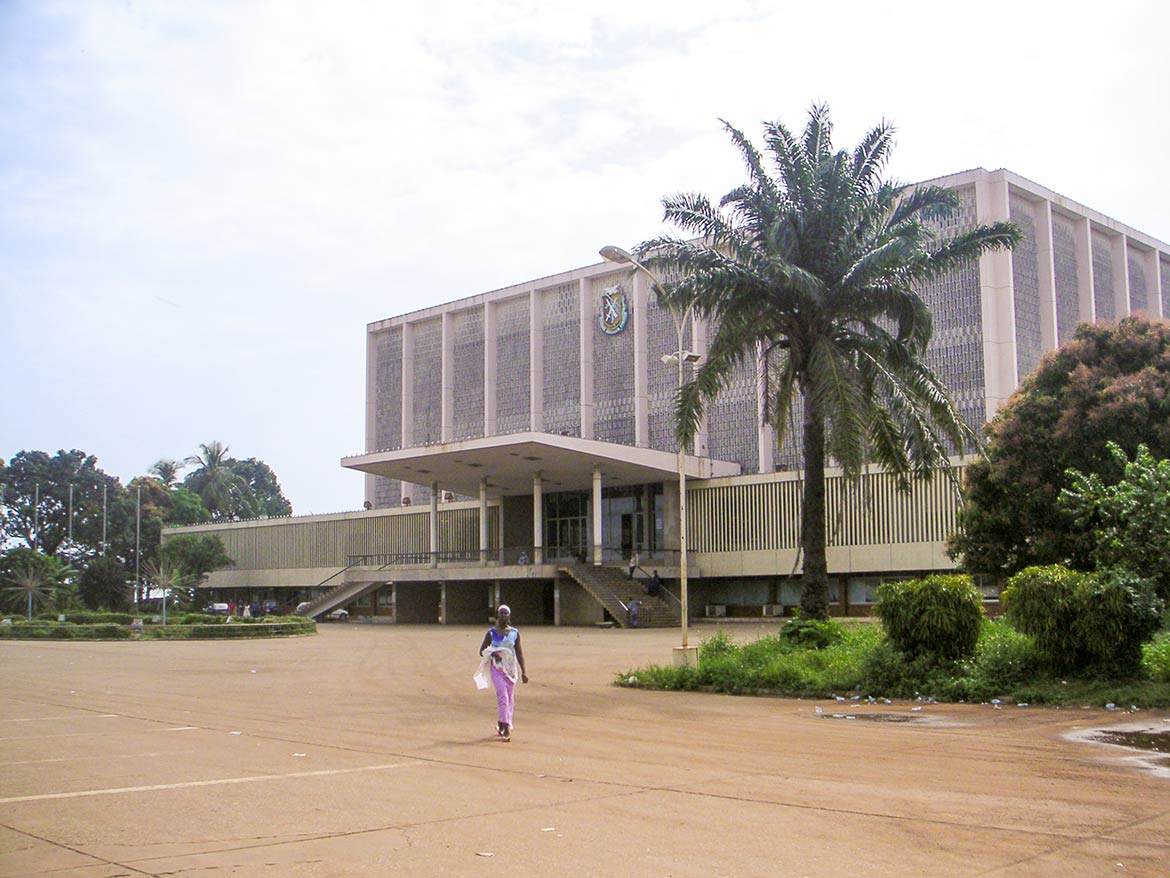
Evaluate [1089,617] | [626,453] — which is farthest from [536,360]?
[1089,617]

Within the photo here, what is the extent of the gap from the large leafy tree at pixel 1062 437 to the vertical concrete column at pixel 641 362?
33.2 meters

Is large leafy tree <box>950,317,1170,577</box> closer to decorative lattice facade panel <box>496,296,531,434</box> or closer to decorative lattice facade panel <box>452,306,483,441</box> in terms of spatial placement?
decorative lattice facade panel <box>496,296,531,434</box>

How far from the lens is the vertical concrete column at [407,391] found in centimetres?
7538

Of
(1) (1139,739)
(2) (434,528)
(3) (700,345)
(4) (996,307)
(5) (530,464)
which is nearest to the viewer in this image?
(1) (1139,739)

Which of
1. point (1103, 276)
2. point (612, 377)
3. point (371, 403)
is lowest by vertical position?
point (612, 377)

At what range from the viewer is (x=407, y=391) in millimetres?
76188

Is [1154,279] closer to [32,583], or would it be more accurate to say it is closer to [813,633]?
[813,633]

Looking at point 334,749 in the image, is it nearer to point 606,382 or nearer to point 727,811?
point 727,811

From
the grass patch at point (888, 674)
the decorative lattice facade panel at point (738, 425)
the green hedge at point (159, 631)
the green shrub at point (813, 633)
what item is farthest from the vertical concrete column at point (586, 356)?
the grass patch at point (888, 674)

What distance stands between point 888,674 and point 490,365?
54976 millimetres

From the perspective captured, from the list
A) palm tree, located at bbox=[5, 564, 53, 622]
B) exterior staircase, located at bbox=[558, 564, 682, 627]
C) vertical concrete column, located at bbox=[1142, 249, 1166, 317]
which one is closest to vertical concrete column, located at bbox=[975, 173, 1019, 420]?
vertical concrete column, located at bbox=[1142, 249, 1166, 317]

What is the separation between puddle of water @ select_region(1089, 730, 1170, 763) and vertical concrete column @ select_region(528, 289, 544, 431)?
181ft

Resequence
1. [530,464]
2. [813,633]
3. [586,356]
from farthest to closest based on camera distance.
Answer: [586,356], [530,464], [813,633]

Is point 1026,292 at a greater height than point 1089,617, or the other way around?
point 1026,292
